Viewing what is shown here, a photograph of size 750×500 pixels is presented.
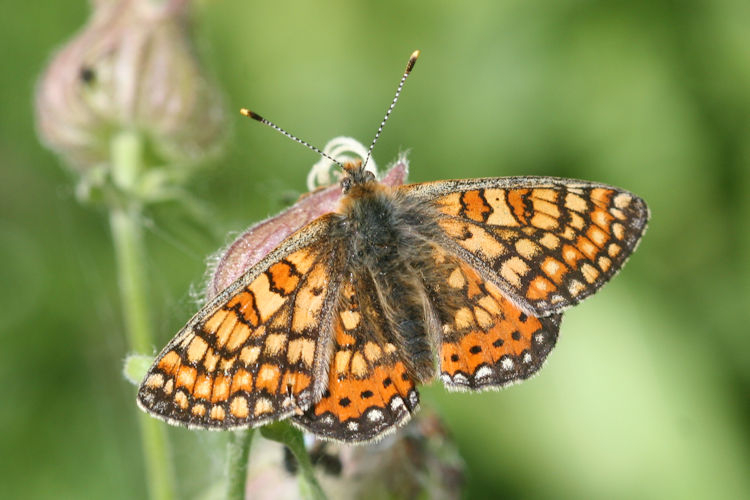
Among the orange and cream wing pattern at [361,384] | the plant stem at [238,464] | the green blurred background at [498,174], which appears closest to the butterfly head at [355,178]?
the orange and cream wing pattern at [361,384]

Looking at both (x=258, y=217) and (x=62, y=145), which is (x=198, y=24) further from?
(x=258, y=217)

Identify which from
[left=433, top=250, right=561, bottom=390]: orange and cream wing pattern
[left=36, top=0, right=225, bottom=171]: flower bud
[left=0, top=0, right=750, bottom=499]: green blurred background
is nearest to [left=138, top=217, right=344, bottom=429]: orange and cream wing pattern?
[left=433, top=250, right=561, bottom=390]: orange and cream wing pattern

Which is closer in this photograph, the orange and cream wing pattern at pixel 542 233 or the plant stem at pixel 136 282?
the orange and cream wing pattern at pixel 542 233

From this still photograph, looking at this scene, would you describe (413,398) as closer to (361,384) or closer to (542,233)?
(361,384)

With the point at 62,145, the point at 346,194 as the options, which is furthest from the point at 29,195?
the point at 346,194

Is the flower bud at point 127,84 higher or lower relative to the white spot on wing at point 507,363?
higher

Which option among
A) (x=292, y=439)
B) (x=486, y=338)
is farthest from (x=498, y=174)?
(x=292, y=439)

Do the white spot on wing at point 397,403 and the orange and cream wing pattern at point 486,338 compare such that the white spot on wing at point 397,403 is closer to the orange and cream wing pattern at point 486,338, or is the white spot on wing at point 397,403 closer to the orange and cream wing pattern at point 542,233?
the orange and cream wing pattern at point 486,338

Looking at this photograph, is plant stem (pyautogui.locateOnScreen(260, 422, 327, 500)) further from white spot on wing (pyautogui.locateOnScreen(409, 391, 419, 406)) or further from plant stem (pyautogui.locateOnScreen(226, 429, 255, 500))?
white spot on wing (pyautogui.locateOnScreen(409, 391, 419, 406))
